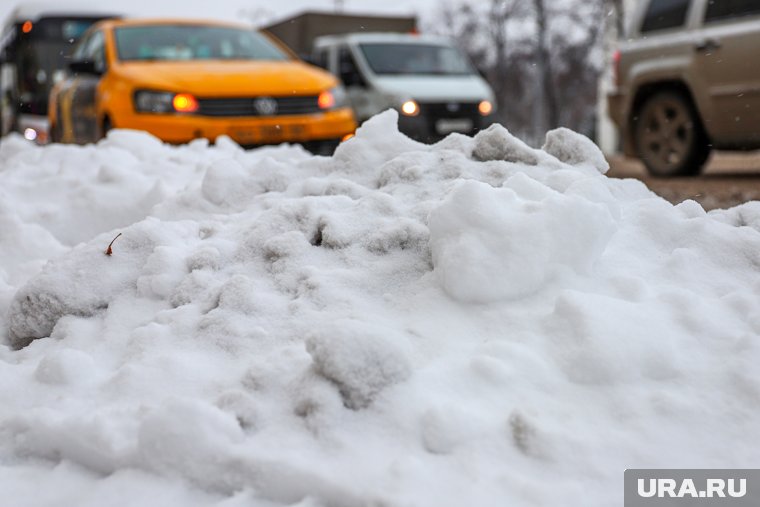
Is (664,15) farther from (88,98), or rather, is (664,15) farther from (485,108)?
(88,98)

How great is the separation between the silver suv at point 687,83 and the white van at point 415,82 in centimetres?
227

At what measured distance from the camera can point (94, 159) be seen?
4.49 meters

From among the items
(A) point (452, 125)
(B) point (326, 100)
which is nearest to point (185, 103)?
(B) point (326, 100)

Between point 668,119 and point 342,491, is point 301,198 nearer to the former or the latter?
point 342,491

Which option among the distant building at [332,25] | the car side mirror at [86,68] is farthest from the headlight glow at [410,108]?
the distant building at [332,25]

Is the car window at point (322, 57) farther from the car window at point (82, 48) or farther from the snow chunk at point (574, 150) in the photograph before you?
the snow chunk at point (574, 150)

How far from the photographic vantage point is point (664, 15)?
8.30 metres

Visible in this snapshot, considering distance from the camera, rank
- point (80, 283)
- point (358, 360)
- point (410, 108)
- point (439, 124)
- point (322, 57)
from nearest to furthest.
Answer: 1. point (358, 360)
2. point (80, 283)
3. point (410, 108)
4. point (439, 124)
5. point (322, 57)

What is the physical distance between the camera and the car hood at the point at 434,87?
1078 centimetres

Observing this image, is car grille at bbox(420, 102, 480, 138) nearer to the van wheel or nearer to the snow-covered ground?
the van wheel

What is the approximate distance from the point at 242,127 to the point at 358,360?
4835 mm

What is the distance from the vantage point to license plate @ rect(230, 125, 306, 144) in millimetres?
6375

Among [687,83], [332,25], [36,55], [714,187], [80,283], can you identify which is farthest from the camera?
[332,25]

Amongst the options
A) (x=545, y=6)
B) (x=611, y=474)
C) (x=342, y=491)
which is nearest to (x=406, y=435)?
(x=342, y=491)
